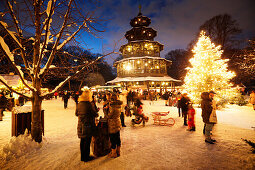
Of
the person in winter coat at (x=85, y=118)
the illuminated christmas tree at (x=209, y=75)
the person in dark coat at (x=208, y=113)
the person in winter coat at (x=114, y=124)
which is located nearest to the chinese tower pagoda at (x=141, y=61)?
the illuminated christmas tree at (x=209, y=75)

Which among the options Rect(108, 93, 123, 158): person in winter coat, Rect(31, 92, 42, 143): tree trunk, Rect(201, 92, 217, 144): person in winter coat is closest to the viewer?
Rect(108, 93, 123, 158): person in winter coat

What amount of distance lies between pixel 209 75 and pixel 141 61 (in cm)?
1701

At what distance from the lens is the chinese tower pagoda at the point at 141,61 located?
26.2 metres

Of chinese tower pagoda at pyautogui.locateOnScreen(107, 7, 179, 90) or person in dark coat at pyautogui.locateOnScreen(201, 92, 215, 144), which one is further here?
chinese tower pagoda at pyautogui.locateOnScreen(107, 7, 179, 90)

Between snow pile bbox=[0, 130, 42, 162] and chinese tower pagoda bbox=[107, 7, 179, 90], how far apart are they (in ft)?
69.2

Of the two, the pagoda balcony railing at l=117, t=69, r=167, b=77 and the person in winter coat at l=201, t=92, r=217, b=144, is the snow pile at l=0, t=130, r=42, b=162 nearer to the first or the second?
the person in winter coat at l=201, t=92, r=217, b=144

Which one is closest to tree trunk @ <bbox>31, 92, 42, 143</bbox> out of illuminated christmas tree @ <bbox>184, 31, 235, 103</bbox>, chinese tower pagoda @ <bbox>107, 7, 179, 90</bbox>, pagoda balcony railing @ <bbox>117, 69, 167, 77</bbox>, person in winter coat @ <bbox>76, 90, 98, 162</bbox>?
person in winter coat @ <bbox>76, 90, 98, 162</bbox>

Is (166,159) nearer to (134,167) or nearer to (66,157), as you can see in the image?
(134,167)

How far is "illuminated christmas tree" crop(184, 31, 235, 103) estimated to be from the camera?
426 inches

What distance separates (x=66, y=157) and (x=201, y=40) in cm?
1441

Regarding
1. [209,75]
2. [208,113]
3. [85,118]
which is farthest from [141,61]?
[85,118]

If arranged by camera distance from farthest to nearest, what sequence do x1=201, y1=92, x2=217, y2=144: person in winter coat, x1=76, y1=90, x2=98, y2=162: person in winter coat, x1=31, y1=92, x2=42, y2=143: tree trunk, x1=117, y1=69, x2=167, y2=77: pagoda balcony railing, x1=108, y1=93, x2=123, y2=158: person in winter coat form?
x1=117, y1=69, x2=167, y2=77: pagoda balcony railing → x1=201, y1=92, x2=217, y2=144: person in winter coat → x1=31, y1=92, x2=42, y2=143: tree trunk → x1=108, y1=93, x2=123, y2=158: person in winter coat → x1=76, y1=90, x2=98, y2=162: person in winter coat

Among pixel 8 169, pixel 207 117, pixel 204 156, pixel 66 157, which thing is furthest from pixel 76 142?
pixel 207 117

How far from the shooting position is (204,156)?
3.37 meters
